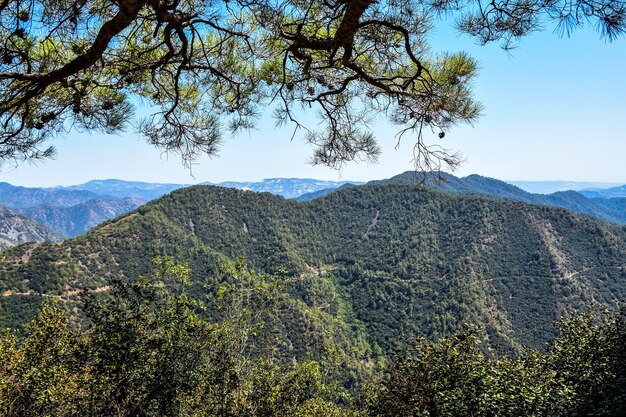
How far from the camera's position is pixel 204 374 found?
7922 millimetres

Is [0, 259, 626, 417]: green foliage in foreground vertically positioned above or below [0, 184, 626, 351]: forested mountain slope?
above

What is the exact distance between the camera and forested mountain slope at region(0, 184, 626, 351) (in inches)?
2404

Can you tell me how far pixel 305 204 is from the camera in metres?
118

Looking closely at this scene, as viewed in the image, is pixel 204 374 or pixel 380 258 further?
pixel 380 258

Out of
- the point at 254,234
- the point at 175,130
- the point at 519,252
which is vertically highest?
the point at 175,130

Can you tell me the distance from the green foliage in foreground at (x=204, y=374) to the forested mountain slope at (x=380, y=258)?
45320 mm

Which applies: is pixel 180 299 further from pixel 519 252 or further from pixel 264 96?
pixel 519 252

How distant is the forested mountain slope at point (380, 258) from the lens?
2404 inches

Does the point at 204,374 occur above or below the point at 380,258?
above

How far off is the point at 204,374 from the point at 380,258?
3693 inches

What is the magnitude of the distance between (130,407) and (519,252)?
92087 millimetres

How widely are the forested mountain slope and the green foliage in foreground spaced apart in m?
45.3

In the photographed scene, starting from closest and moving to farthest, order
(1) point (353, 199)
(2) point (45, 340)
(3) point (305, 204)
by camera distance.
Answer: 1. (2) point (45, 340)
2. (3) point (305, 204)
3. (1) point (353, 199)

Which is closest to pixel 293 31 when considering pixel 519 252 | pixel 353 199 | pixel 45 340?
pixel 45 340
